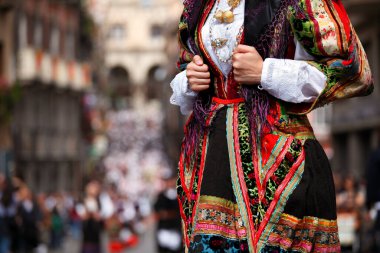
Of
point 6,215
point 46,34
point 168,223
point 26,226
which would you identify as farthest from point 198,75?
point 46,34

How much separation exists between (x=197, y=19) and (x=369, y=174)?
6327mm

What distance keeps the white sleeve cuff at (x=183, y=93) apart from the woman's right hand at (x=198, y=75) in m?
0.13

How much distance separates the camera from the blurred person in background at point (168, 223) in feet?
56.5

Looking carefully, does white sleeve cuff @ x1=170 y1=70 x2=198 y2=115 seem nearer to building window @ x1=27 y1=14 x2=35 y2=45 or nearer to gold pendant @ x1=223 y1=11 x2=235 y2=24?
gold pendant @ x1=223 y1=11 x2=235 y2=24

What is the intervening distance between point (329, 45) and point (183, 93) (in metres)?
0.69

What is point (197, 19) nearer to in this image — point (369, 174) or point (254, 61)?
point (254, 61)

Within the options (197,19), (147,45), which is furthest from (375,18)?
(147,45)

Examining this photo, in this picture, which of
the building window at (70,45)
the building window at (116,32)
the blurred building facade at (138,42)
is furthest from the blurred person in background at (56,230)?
the building window at (116,32)

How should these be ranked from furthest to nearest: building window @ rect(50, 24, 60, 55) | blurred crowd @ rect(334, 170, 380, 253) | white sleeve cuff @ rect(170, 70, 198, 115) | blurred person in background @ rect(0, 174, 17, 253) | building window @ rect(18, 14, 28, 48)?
building window @ rect(50, 24, 60, 55), building window @ rect(18, 14, 28, 48), blurred person in background @ rect(0, 174, 17, 253), blurred crowd @ rect(334, 170, 380, 253), white sleeve cuff @ rect(170, 70, 198, 115)

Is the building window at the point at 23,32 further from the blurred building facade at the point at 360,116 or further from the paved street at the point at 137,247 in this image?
the blurred building facade at the point at 360,116

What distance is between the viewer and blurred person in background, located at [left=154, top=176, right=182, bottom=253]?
17219 millimetres

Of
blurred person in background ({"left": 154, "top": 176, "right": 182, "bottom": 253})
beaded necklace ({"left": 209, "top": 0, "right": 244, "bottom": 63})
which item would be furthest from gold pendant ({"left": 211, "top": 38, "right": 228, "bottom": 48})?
blurred person in background ({"left": 154, "top": 176, "right": 182, "bottom": 253})

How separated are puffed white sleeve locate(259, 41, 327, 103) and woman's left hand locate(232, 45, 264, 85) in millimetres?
25

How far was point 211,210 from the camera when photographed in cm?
367
